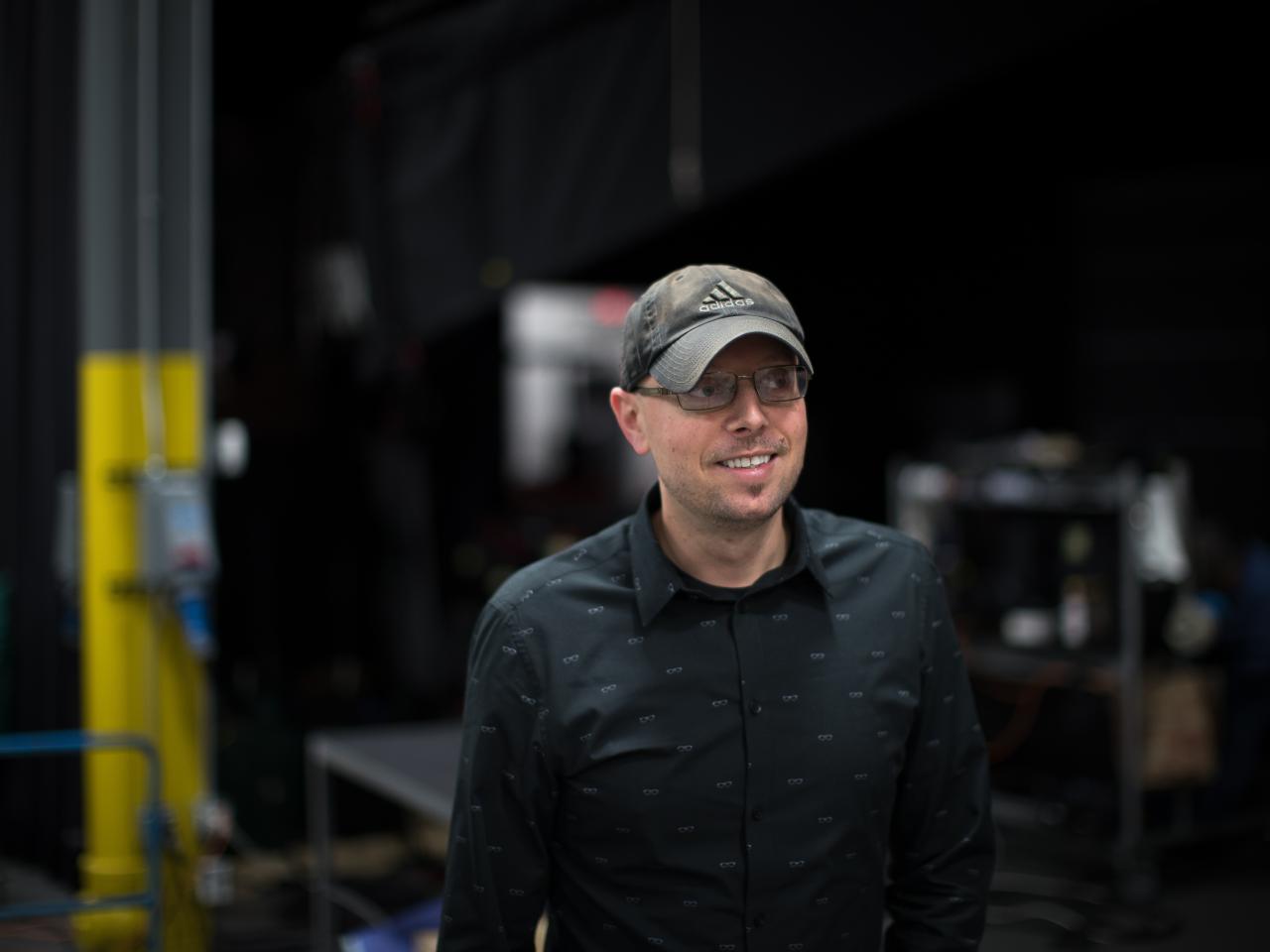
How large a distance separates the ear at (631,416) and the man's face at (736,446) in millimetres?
58

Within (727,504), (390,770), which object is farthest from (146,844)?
(727,504)

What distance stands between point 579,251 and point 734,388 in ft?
9.95

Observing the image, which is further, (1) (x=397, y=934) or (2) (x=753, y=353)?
(1) (x=397, y=934)

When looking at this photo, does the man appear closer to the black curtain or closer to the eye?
the eye

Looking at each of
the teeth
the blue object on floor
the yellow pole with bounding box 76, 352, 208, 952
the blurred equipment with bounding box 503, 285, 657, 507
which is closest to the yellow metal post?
the yellow pole with bounding box 76, 352, 208, 952

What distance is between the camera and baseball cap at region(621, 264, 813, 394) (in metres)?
1.68

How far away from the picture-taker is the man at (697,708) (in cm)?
170

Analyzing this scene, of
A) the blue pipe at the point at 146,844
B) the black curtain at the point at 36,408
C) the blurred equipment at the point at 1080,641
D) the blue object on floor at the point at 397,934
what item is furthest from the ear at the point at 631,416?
the blurred equipment at the point at 1080,641

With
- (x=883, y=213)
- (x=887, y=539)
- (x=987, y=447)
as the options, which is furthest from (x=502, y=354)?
(x=887, y=539)

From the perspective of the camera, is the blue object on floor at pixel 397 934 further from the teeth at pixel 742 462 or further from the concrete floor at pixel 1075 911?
the concrete floor at pixel 1075 911

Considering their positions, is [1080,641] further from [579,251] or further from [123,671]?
[123,671]

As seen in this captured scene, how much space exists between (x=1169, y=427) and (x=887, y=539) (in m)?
7.69

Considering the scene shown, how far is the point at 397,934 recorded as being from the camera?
3.04 m

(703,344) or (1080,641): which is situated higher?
(703,344)
